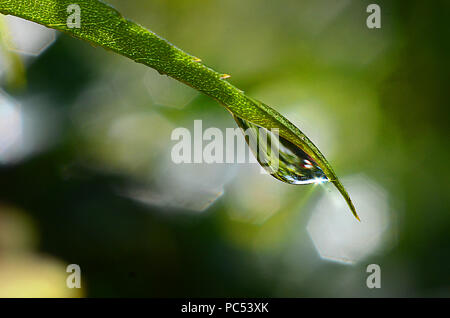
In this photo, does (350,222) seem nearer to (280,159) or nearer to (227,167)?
(227,167)

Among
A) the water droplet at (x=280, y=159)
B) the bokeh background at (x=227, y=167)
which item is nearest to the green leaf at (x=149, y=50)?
the water droplet at (x=280, y=159)

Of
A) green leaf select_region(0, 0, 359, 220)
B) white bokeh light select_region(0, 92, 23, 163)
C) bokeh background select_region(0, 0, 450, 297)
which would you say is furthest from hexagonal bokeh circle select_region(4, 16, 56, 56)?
green leaf select_region(0, 0, 359, 220)

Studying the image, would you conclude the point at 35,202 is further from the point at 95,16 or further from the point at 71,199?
the point at 95,16

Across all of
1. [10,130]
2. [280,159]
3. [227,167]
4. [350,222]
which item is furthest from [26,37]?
[350,222]

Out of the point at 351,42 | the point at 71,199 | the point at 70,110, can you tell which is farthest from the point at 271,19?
the point at 71,199

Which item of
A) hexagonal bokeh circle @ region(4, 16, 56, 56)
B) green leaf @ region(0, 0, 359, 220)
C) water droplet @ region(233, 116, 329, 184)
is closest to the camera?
green leaf @ region(0, 0, 359, 220)

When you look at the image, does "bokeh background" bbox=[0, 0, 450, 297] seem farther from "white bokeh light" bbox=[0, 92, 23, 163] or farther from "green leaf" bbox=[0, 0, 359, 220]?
"green leaf" bbox=[0, 0, 359, 220]
